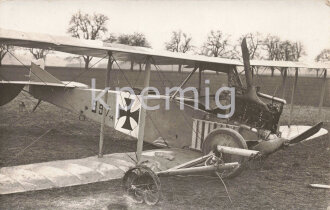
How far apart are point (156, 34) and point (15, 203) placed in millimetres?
6656

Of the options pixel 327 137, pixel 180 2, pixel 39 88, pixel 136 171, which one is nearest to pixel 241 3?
pixel 180 2

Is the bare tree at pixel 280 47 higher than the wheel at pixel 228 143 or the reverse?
higher

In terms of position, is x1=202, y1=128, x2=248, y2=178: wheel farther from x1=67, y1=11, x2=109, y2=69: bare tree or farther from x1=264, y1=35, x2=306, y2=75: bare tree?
x1=67, y1=11, x2=109, y2=69: bare tree

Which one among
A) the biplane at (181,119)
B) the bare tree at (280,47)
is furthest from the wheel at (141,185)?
the bare tree at (280,47)

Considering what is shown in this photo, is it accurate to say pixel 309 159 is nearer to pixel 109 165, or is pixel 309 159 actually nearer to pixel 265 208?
pixel 265 208

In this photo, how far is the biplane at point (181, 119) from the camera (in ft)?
17.3

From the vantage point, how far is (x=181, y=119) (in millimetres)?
7371

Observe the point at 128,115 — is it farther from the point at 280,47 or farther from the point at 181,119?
the point at 280,47

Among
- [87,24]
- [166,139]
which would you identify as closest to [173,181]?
[166,139]

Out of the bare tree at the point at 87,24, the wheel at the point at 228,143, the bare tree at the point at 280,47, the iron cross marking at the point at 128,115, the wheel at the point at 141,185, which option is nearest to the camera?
the wheel at the point at 141,185

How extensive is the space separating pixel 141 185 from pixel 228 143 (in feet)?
5.45

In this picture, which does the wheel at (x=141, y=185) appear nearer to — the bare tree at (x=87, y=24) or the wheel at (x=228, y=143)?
the wheel at (x=228, y=143)

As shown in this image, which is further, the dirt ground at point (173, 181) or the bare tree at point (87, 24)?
the bare tree at point (87, 24)

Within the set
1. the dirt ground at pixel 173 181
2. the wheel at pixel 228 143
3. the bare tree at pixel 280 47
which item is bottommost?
the dirt ground at pixel 173 181
